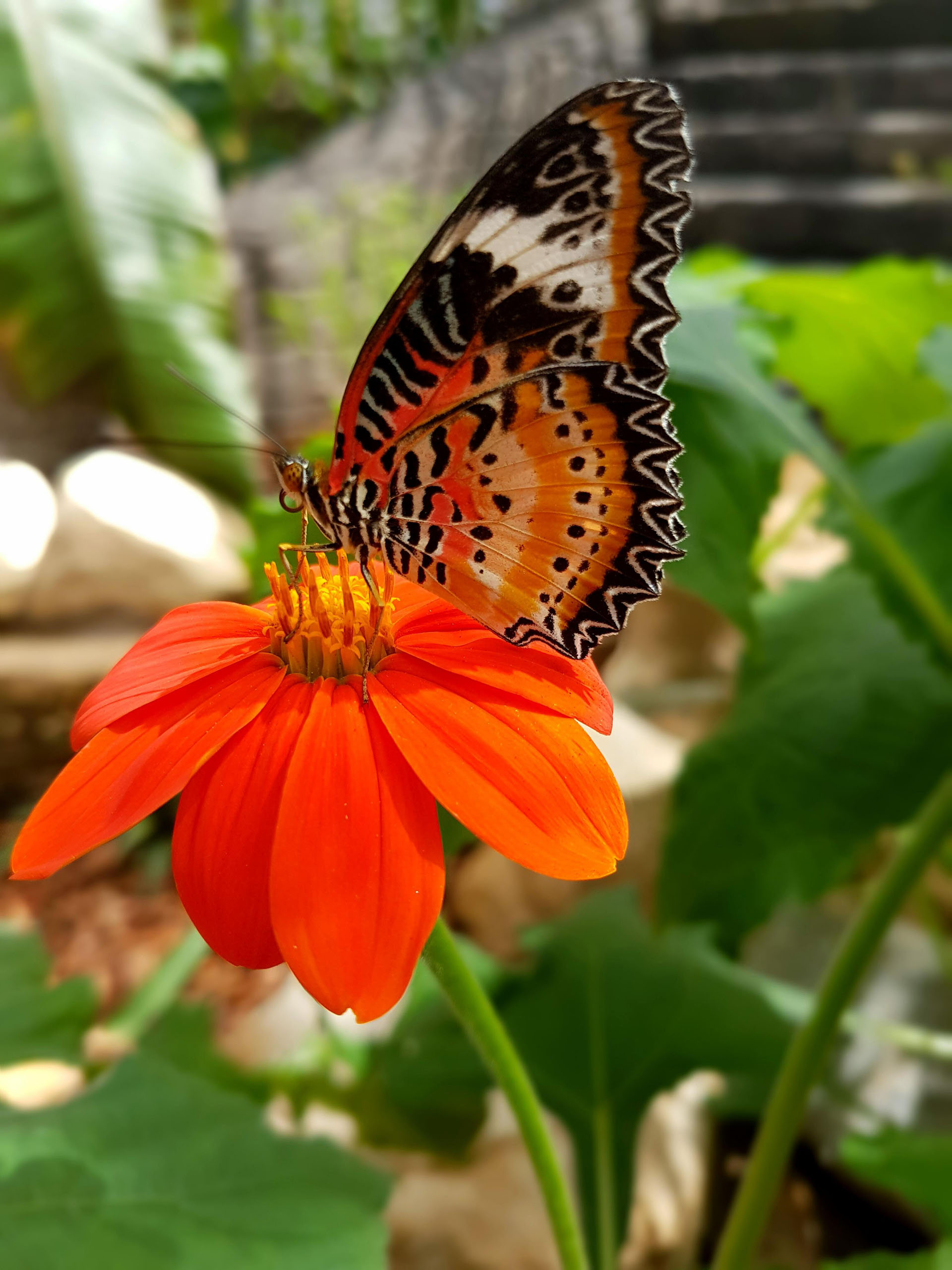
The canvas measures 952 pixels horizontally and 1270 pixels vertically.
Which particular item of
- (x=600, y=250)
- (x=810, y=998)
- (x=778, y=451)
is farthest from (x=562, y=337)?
(x=810, y=998)

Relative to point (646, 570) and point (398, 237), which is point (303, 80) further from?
point (646, 570)

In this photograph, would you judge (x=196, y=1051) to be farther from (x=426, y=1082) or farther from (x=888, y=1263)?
(x=888, y=1263)

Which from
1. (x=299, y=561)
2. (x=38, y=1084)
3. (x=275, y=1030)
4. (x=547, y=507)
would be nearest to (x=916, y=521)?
(x=547, y=507)

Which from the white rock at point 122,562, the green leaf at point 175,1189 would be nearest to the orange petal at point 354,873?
the green leaf at point 175,1189

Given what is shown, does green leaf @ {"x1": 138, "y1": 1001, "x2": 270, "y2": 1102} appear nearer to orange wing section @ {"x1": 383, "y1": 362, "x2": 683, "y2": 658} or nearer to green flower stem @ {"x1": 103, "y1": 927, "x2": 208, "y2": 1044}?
green flower stem @ {"x1": 103, "y1": 927, "x2": 208, "y2": 1044}

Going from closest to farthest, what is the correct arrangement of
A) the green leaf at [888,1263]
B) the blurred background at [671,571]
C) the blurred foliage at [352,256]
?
the green leaf at [888,1263]
the blurred background at [671,571]
the blurred foliage at [352,256]

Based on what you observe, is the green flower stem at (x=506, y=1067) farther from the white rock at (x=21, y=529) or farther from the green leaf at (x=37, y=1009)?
the white rock at (x=21, y=529)

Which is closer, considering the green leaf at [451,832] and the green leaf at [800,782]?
the green leaf at [451,832]

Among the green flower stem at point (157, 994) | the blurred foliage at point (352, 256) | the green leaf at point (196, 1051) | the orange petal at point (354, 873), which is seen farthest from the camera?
the blurred foliage at point (352, 256)
